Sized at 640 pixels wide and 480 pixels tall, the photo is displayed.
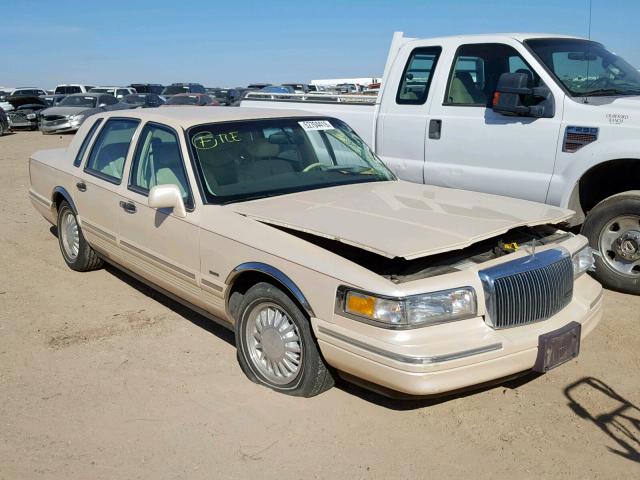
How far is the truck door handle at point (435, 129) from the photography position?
6.69m

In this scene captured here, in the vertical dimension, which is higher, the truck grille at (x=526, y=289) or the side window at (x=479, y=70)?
the side window at (x=479, y=70)

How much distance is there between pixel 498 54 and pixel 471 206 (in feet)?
8.93

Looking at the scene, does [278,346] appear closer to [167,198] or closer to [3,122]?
[167,198]

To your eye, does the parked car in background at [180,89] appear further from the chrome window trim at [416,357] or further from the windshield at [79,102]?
the chrome window trim at [416,357]

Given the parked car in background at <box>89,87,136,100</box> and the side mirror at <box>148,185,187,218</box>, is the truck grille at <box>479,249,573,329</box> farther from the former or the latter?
the parked car in background at <box>89,87,136,100</box>

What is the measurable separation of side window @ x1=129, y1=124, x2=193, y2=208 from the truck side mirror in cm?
296

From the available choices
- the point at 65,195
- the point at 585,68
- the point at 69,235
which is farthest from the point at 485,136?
the point at 69,235

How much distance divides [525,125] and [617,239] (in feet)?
4.12

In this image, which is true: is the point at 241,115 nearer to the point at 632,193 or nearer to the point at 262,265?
the point at 262,265

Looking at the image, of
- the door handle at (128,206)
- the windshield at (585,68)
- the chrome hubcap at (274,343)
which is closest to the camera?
the chrome hubcap at (274,343)

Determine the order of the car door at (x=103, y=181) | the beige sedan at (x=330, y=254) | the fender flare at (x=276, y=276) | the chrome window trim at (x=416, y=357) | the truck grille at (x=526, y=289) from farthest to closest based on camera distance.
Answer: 1. the car door at (x=103, y=181)
2. the fender flare at (x=276, y=276)
3. the truck grille at (x=526, y=289)
4. the beige sedan at (x=330, y=254)
5. the chrome window trim at (x=416, y=357)

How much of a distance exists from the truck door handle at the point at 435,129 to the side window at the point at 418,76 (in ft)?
0.96

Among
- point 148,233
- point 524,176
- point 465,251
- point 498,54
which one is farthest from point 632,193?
point 148,233

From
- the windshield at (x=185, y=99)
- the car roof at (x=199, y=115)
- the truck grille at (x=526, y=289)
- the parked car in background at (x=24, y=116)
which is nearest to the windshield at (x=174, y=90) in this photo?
the windshield at (x=185, y=99)
